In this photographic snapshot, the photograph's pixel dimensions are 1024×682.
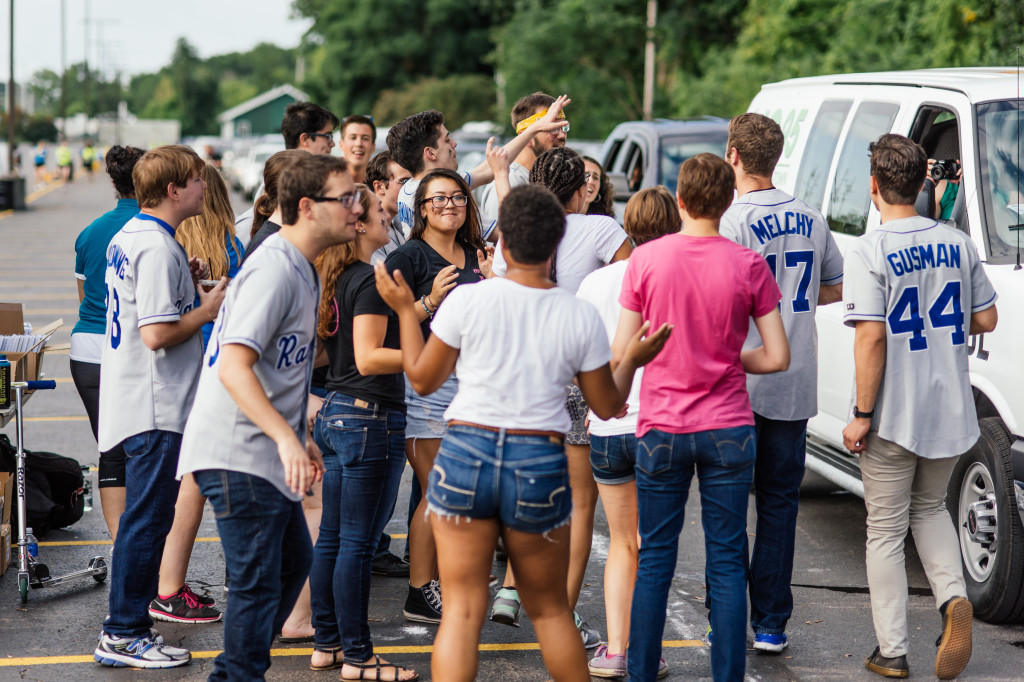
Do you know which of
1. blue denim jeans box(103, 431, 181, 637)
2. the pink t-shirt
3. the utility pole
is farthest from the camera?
the utility pole

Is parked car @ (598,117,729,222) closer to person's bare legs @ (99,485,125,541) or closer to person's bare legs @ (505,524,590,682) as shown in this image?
person's bare legs @ (99,485,125,541)

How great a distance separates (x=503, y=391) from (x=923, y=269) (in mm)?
1921

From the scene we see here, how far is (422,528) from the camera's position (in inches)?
206

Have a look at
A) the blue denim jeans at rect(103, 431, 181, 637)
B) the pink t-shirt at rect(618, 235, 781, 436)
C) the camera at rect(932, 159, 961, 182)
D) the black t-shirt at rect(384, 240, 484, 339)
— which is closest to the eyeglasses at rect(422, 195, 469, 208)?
the black t-shirt at rect(384, 240, 484, 339)

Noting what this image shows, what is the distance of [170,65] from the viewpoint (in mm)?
166625

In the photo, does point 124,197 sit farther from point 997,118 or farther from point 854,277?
point 997,118

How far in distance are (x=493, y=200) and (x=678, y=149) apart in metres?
4.76

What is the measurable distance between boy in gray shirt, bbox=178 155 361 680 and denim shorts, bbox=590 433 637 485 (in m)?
1.20

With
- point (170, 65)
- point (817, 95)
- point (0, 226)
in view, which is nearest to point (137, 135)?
point (170, 65)

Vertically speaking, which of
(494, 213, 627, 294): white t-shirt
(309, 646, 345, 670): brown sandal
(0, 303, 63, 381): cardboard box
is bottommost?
(309, 646, 345, 670): brown sandal

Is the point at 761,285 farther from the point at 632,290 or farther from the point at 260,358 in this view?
the point at 260,358

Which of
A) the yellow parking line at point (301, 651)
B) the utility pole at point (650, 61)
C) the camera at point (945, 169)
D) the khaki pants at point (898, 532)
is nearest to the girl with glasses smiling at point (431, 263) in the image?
the yellow parking line at point (301, 651)

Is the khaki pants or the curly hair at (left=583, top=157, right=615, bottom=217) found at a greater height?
the curly hair at (left=583, top=157, right=615, bottom=217)

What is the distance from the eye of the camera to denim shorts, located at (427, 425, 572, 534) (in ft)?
11.7
